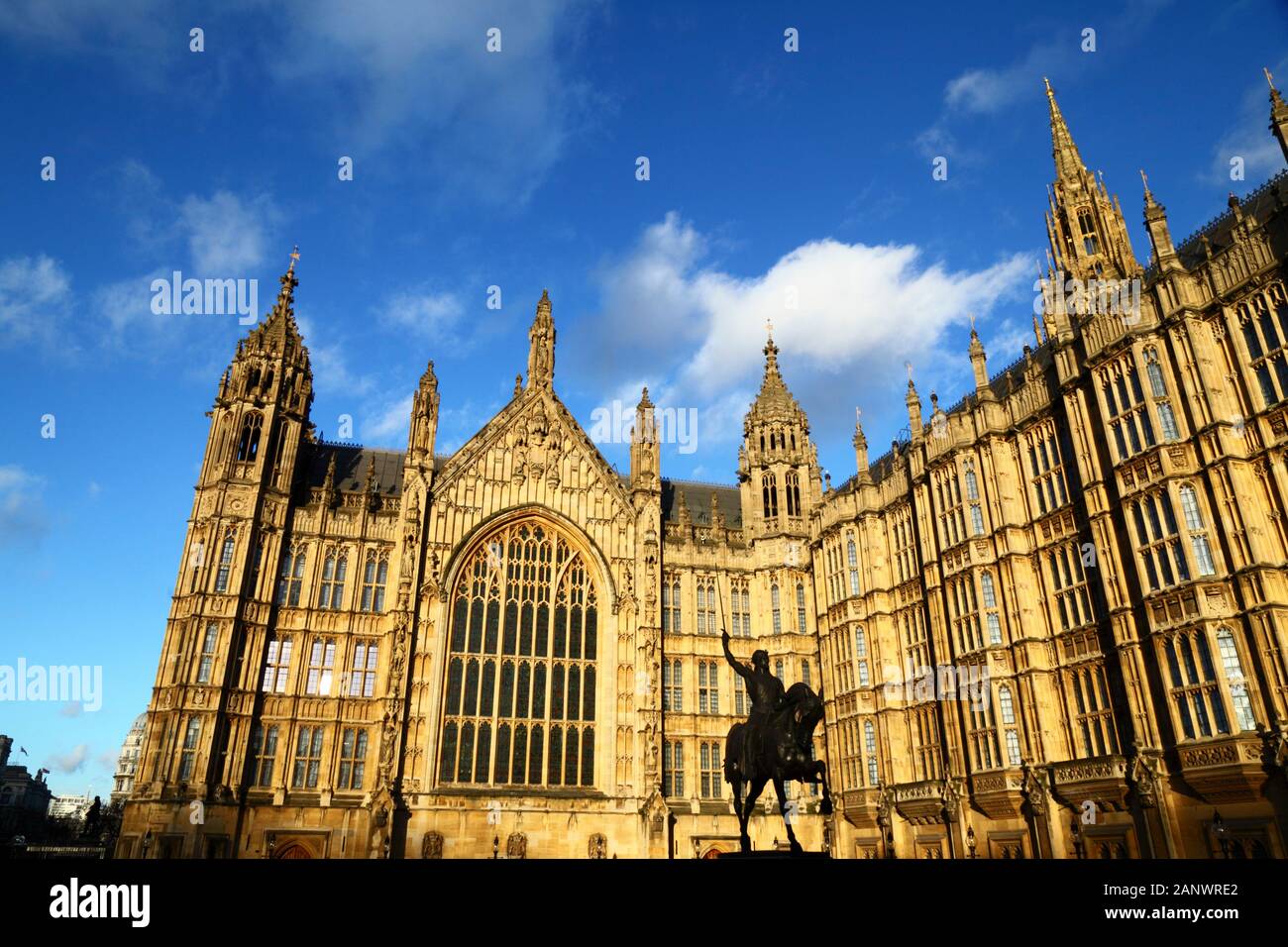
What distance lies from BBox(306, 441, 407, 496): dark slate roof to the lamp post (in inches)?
1465

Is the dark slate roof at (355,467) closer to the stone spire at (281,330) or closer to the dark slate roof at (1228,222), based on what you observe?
the stone spire at (281,330)

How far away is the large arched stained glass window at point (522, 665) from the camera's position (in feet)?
127

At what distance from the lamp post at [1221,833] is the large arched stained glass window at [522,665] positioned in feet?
82.7

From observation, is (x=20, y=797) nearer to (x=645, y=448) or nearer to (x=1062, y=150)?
(x=645, y=448)

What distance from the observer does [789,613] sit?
→ 149 feet

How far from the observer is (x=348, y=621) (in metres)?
38.9

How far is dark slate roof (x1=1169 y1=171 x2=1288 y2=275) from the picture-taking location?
27.6 m

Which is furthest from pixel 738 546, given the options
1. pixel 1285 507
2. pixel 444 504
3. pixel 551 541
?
pixel 1285 507

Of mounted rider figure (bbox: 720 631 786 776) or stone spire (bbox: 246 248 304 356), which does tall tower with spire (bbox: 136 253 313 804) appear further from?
mounted rider figure (bbox: 720 631 786 776)

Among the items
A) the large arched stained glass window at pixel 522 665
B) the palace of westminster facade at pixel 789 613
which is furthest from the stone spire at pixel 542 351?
the large arched stained glass window at pixel 522 665

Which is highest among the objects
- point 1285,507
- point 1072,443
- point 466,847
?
point 1072,443
